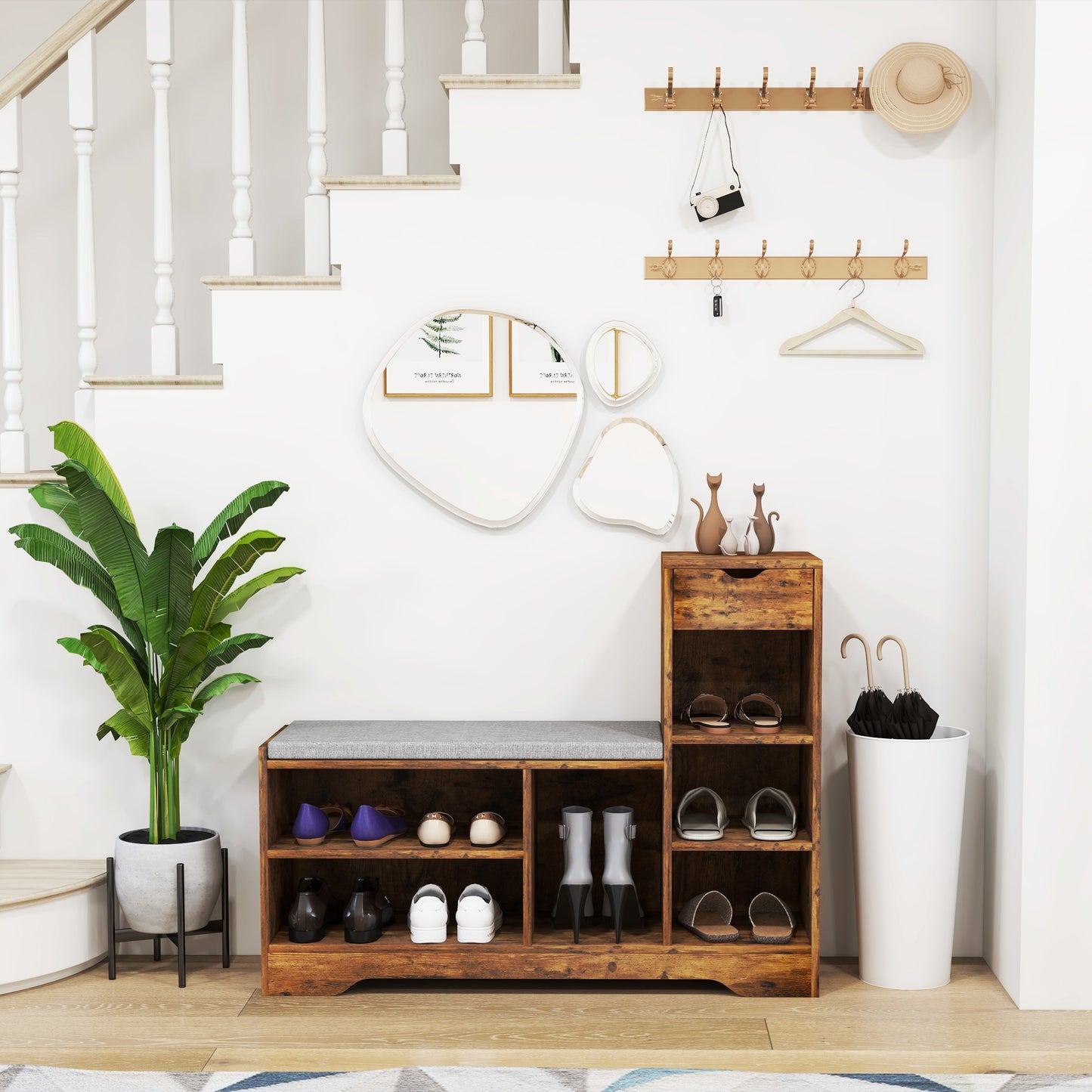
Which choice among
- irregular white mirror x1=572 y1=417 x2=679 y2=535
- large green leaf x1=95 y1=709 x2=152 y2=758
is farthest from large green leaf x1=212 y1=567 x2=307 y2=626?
irregular white mirror x1=572 y1=417 x2=679 y2=535

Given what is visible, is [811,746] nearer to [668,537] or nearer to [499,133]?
[668,537]

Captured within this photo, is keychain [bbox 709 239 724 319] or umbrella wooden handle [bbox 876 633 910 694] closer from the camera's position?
umbrella wooden handle [bbox 876 633 910 694]

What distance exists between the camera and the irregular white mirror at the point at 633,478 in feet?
9.38

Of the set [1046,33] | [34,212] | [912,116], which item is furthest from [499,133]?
[34,212]

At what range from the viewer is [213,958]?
2896 mm

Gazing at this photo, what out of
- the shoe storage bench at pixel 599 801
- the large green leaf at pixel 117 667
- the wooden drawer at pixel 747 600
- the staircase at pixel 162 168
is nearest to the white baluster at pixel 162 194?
the staircase at pixel 162 168

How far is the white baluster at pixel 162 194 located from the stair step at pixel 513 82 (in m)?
0.77

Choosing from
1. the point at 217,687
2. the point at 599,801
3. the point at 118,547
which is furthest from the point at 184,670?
the point at 599,801

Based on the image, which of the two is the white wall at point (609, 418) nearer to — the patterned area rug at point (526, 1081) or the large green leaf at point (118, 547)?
the large green leaf at point (118, 547)

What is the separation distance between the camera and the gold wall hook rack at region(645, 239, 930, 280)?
2.84 m

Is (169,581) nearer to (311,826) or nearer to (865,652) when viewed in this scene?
(311,826)

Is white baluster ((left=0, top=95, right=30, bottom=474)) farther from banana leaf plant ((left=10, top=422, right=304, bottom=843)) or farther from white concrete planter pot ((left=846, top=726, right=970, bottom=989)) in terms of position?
white concrete planter pot ((left=846, top=726, right=970, bottom=989))

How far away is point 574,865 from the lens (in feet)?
8.87

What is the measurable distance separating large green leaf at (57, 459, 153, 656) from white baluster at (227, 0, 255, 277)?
0.72 meters
